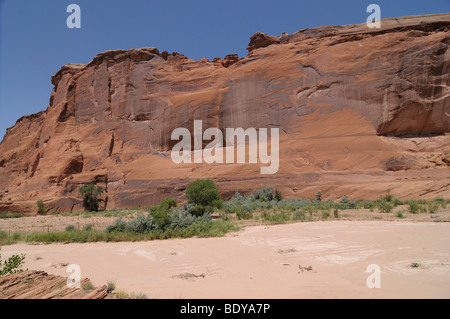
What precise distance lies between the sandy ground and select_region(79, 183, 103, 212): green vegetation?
19.4m

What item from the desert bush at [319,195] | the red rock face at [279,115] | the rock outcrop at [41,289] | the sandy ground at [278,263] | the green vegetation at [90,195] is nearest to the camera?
the rock outcrop at [41,289]

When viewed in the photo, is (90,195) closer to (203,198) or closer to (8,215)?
(8,215)

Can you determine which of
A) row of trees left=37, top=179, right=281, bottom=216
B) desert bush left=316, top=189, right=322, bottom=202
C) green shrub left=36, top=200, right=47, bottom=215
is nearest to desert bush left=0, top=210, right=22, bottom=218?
green shrub left=36, top=200, right=47, bottom=215

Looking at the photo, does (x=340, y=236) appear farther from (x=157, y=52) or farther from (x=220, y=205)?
(x=157, y=52)

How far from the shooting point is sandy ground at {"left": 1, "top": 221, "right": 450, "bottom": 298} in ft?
14.4

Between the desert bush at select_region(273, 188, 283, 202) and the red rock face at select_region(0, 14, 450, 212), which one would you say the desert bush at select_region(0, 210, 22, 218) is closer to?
the red rock face at select_region(0, 14, 450, 212)

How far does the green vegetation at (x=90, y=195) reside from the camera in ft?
93.7

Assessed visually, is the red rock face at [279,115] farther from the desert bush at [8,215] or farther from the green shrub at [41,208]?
the desert bush at [8,215]

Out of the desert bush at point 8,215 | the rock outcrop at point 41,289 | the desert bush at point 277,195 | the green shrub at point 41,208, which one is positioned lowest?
the desert bush at point 8,215

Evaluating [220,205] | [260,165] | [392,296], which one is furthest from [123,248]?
[260,165]

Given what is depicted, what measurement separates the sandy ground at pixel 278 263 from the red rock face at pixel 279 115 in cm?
1407

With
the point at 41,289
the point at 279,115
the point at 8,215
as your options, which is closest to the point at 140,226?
the point at 41,289

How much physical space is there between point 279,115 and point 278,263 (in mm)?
23639

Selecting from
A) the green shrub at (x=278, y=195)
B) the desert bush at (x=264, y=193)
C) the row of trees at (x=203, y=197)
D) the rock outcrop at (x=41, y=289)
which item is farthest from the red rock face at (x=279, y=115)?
the rock outcrop at (x=41, y=289)
